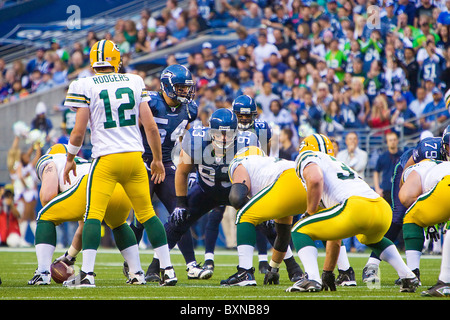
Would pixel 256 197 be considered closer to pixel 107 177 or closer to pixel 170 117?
pixel 107 177

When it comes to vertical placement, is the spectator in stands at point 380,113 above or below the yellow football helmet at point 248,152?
below

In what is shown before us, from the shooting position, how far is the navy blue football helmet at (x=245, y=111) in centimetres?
741

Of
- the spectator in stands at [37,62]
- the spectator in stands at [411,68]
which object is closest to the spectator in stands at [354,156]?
the spectator in stands at [411,68]

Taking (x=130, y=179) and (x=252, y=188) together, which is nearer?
(x=130, y=179)

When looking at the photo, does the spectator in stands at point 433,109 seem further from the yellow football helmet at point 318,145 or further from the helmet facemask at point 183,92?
the yellow football helmet at point 318,145

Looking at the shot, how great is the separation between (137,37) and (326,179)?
13.3 m

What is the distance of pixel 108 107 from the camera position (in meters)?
5.62

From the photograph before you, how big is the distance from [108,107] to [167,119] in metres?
1.57

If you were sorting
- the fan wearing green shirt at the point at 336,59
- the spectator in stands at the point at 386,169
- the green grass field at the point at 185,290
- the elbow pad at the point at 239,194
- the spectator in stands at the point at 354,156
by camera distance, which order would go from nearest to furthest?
1. the green grass field at the point at 185,290
2. the elbow pad at the point at 239,194
3. the spectator in stands at the point at 386,169
4. the spectator in stands at the point at 354,156
5. the fan wearing green shirt at the point at 336,59

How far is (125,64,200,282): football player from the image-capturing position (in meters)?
6.96

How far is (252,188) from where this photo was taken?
6219mm

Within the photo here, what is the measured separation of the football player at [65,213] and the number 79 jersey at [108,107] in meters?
0.61
